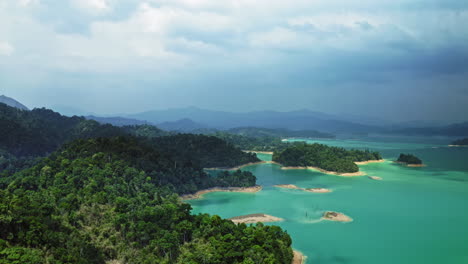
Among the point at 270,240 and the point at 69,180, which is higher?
the point at 69,180

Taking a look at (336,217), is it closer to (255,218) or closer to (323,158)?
(255,218)

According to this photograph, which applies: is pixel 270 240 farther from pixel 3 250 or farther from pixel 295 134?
pixel 295 134

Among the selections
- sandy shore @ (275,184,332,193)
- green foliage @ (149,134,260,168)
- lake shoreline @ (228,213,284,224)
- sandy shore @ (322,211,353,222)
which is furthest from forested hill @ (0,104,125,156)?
sandy shore @ (322,211,353,222)

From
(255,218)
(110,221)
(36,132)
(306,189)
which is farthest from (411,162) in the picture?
(36,132)

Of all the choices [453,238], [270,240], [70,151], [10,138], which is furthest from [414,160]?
[10,138]

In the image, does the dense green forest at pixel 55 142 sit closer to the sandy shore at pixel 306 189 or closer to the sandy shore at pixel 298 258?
the sandy shore at pixel 306 189

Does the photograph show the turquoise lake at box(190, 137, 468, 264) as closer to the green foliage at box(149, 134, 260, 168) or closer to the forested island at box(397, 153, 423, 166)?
the green foliage at box(149, 134, 260, 168)

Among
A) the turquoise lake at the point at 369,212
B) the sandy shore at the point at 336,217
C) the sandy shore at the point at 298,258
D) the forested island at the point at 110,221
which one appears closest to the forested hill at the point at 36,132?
the forested island at the point at 110,221

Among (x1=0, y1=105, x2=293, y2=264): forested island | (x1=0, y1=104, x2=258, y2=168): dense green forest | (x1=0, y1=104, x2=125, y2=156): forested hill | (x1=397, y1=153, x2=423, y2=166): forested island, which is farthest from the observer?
(x1=397, y1=153, x2=423, y2=166): forested island
